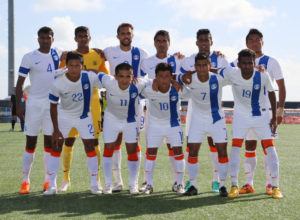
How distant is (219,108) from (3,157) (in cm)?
583

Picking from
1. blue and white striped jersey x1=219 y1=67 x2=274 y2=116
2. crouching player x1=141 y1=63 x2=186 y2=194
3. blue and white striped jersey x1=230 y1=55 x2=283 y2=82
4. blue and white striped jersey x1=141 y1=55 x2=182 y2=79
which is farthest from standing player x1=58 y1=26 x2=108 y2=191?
blue and white striped jersey x1=230 y1=55 x2=283 y2=82

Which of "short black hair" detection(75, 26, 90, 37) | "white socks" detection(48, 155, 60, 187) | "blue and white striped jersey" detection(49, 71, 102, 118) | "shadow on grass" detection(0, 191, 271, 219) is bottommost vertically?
"shadow on grass" detection(0, 191, 271, 219)

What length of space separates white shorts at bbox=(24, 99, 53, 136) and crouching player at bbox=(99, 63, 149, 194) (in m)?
0.84

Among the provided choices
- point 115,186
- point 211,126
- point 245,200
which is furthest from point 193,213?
point 115,186

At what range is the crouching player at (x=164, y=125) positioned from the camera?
15.5ft

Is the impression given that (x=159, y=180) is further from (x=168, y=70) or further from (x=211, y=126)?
(x=168, y=70)

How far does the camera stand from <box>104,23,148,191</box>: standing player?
5160 millimetres

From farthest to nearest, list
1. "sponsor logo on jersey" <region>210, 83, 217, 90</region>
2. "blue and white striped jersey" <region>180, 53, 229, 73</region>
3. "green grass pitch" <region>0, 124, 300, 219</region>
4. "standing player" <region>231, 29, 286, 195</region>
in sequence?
"blue and white striped jersey" <region>180, 53, 229, 73</region>, "standing player" <region>231, 29, 286, 195</region>, "sponsor logo on jersey" <region>210, 83, 217, 90</region>, "green grass pitch" <region>0, 124, 300, 219</region>

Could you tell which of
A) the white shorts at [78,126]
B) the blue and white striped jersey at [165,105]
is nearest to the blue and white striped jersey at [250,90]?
the blue and white striped jersey at [165,105]

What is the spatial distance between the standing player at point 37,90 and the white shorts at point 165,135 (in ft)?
4.71

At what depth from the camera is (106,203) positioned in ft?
13.9

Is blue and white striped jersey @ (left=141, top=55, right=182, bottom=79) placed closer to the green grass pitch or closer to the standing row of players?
the standing row of players

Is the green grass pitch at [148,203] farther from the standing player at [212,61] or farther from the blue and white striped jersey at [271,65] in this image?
the blue and white striped jersey at [271,65]

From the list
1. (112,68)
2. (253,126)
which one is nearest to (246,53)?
(253,126)
